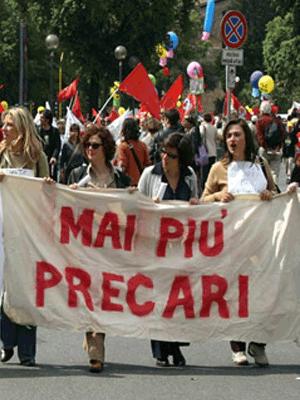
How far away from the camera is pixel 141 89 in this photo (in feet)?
75.3

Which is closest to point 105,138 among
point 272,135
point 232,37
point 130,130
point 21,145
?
point 21,145

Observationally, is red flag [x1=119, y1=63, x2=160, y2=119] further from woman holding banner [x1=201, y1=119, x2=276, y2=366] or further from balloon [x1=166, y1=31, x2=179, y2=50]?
balloon [x1=166, y1=31, x2=179, y2=50]

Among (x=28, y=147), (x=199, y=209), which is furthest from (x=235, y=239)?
(x=28, y=147)

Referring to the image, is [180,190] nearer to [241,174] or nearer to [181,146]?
[181,146]

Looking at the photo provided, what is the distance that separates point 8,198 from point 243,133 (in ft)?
5.51

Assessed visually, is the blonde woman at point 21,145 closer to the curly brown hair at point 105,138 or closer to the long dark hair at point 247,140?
the curly brown hair at point 105,138

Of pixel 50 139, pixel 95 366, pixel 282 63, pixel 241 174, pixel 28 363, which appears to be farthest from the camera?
pixel 282 63

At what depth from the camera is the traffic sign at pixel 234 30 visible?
756 inches

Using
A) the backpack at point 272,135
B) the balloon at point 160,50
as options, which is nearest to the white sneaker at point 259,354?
the backpack at point 272,135

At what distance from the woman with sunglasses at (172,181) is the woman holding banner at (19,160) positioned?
2.59 feet

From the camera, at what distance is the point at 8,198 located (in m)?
9.23

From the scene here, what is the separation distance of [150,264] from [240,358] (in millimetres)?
923

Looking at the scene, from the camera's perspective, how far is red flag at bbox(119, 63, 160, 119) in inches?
893

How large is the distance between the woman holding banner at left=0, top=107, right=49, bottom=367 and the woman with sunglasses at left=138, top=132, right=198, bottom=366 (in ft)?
2.59
